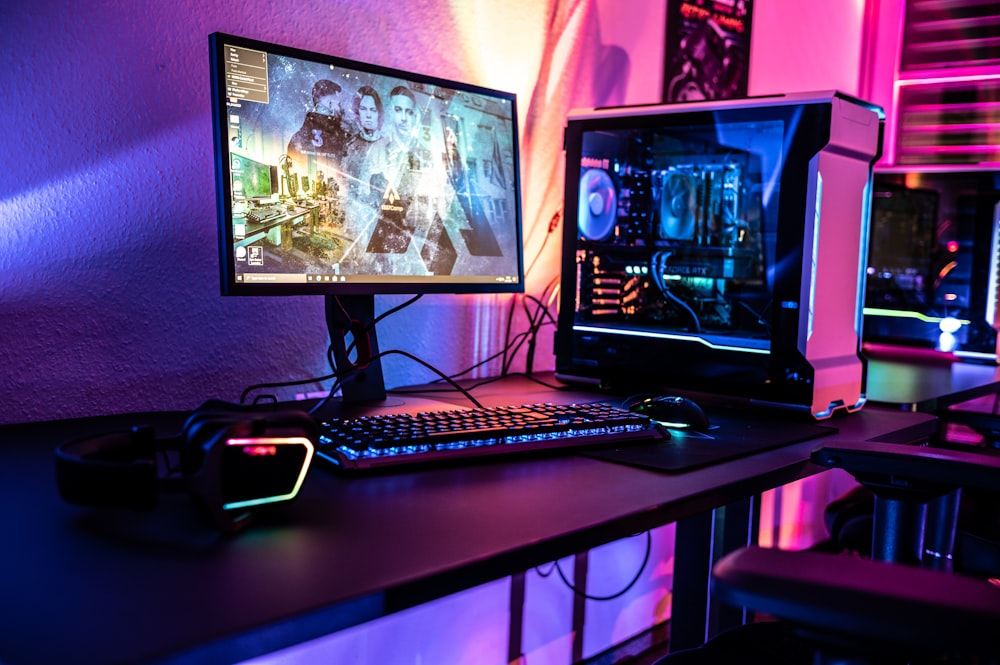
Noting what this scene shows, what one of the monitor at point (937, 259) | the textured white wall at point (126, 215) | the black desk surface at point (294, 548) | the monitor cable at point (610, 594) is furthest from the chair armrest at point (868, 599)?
the monitor at point (937, 259)

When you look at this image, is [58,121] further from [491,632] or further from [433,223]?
[491,632]

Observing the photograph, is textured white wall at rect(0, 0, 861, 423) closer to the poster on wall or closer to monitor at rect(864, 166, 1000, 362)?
the poster on wall

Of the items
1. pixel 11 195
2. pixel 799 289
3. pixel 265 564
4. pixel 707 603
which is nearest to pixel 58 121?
pixel 11 195

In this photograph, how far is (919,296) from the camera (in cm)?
227

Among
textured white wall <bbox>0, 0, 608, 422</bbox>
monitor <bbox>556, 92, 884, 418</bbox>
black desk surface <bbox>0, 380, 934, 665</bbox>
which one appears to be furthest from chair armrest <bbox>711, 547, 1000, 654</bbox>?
textured white wall <bbox>0, 0, 608, 422</bbox>

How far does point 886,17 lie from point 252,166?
2810mm

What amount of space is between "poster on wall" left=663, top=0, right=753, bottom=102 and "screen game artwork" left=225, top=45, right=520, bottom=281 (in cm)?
87

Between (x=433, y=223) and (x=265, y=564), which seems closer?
(x=265, y=564)

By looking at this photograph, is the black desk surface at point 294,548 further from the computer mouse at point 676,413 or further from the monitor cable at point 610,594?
the monitor cable at point 610,594

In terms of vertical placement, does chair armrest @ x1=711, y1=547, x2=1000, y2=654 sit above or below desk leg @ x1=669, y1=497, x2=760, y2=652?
above

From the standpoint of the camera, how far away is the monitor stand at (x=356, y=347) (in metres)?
1.24

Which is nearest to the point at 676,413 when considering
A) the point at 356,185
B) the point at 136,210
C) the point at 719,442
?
the point at 719,442

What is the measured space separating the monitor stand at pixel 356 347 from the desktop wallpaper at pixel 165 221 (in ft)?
0.44

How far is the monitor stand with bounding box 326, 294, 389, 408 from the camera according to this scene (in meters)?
→ 1.24
